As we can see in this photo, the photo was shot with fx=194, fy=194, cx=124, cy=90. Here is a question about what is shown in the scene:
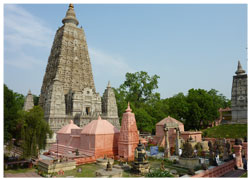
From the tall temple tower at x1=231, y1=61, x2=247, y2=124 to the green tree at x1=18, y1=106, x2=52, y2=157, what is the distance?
28478 millimetres

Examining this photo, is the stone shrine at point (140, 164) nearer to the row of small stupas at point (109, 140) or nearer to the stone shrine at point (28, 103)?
the row of small stupas at point (109, 140)

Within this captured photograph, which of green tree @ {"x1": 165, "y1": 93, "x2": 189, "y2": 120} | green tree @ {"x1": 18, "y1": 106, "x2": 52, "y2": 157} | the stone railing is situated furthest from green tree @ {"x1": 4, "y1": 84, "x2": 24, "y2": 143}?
green tree @ {"x1": 165, "y1": 93, "x2": 189, "y2": 120}

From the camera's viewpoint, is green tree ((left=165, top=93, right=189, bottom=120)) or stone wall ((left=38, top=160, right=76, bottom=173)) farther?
green tree ((left=165, top=93, right=189, bottom=120))

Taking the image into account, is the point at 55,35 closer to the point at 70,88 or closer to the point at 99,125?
the point at 70,88

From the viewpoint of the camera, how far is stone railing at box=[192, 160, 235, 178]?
10405 millimetres

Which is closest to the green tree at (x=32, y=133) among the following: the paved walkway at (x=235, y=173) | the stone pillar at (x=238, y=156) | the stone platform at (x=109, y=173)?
the stone platform at (x=109, y=173)

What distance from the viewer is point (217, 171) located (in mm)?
11281

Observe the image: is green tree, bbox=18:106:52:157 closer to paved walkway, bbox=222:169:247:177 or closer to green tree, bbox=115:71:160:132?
paved walkway, bbox=222:169:247:177

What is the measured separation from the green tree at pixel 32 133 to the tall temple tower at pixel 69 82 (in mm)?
14828

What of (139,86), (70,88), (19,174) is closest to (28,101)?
(70,88)

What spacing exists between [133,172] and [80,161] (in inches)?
173

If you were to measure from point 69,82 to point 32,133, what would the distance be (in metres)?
21.3

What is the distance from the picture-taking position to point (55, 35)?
1537 inches

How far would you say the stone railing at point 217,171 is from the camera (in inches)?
410
